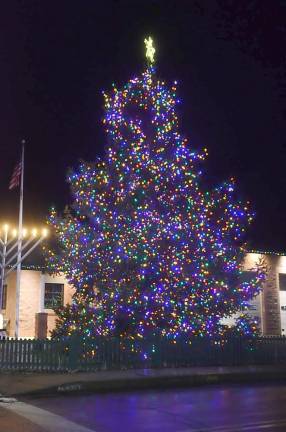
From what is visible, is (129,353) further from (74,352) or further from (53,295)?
(53,295)

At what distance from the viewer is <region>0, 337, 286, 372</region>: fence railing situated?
53.8 feet

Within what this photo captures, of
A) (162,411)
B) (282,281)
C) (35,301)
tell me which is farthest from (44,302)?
(162,411)

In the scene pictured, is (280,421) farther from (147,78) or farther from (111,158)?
(147,78)

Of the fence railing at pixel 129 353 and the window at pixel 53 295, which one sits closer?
the fence railing at pixel 129 353


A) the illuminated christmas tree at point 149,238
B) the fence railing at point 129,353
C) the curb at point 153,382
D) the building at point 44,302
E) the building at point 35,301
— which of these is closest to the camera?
the curb at point 153,382

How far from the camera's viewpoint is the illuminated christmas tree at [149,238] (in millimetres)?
17875

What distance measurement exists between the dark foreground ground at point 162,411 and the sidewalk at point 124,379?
0.49 metres

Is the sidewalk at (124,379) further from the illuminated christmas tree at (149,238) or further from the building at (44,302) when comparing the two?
the building at (44,302)

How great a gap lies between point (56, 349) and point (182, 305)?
4.13 meters

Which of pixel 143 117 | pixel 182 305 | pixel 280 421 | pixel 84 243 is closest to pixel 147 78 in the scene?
pixel 143 117

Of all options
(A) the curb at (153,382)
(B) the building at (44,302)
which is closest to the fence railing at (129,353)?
(A) the curb at (153,382)

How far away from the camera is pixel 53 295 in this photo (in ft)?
92.9

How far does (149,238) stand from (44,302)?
11908mm

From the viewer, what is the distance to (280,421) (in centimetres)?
1005
